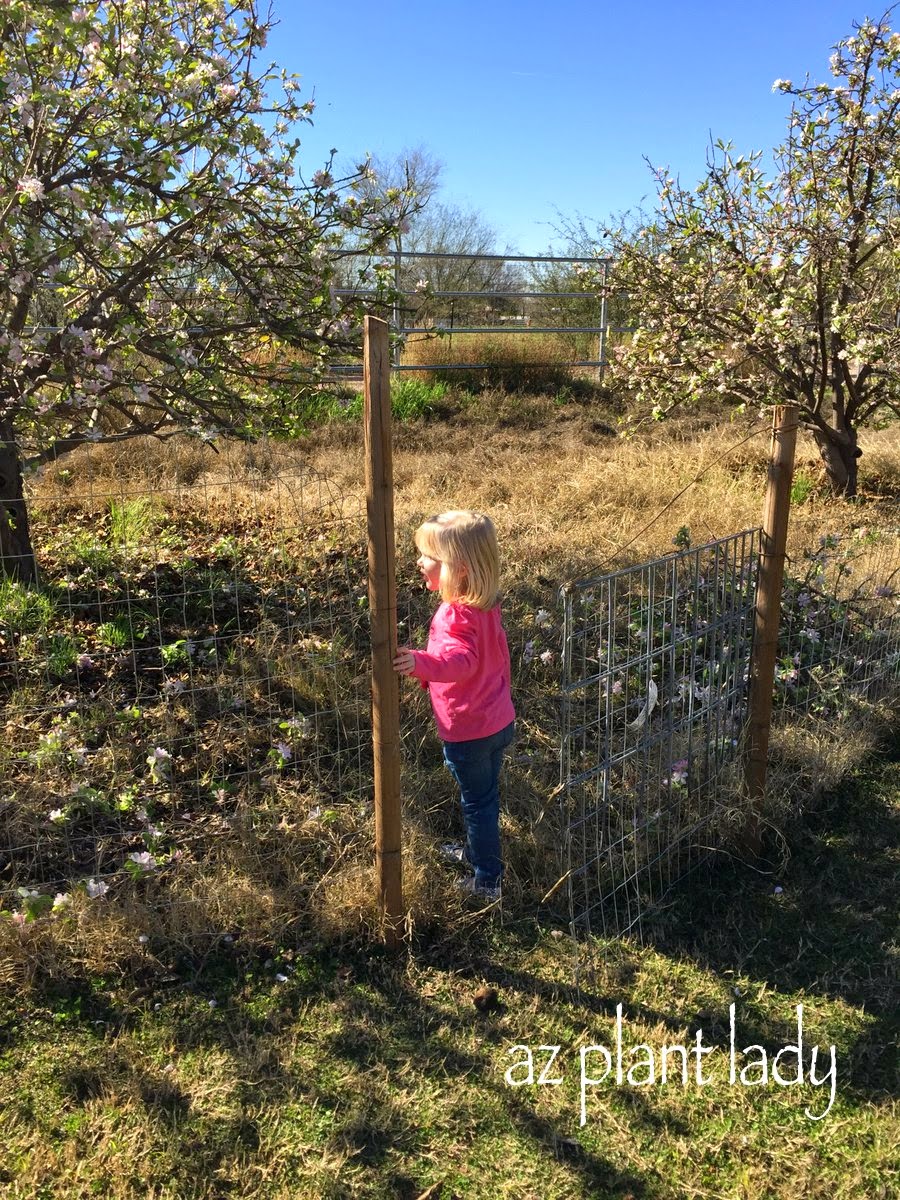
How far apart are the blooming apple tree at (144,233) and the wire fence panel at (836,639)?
104 inches

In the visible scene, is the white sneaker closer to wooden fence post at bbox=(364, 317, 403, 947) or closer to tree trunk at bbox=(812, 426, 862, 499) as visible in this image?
wooden fence post at bbox=(364, 317, 403, 947)

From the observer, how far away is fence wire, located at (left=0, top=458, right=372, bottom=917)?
3141 millimetres

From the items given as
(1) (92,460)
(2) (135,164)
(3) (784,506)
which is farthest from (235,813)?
(1) (92,460)

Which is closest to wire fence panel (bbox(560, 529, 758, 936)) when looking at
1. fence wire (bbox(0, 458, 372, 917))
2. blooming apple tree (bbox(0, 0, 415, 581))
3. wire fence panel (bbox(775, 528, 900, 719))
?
wire fence panel (bbox(775, 528, 900, 719))

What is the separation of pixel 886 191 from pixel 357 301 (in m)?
4.35

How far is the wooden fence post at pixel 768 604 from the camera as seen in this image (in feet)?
9.93

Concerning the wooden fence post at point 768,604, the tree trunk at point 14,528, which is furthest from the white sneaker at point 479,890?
the tree trunk at point 14,528

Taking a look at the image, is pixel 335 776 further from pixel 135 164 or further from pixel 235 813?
pixel 135 164

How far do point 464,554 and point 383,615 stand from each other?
0.29 m

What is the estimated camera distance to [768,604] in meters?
3.17

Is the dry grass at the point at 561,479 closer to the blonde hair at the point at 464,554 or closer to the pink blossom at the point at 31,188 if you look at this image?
the pink blossom at the point at 31,188

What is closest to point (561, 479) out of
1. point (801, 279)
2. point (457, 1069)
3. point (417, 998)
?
point (801, 279)

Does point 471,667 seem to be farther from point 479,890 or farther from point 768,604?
point 768,604

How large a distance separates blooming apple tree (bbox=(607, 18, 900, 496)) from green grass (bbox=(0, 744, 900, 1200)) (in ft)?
14.9
